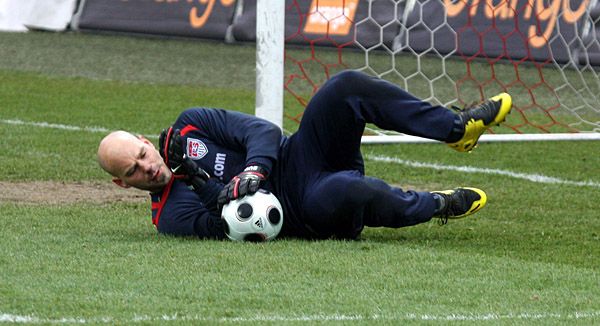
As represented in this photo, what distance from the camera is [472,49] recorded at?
13195 millimetres

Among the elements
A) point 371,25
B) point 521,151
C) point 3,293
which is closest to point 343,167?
point 3,293

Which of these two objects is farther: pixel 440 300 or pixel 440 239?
pixel 440 239

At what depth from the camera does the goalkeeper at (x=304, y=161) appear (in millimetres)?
6258

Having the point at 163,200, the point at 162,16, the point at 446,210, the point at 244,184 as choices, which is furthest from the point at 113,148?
the point at 162,16

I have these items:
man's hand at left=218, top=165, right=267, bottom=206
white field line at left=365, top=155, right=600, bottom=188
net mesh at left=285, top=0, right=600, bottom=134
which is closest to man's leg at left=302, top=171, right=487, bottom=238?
man's hand at left=218, top=165, right=267, bottom=206

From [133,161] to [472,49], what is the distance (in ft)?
24.6

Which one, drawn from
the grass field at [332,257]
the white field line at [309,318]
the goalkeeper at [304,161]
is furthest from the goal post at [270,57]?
the white field line at [309,318]

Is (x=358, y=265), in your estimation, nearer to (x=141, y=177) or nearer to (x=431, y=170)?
(x=141, y=177)

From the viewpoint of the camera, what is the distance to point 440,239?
6715 millimetres

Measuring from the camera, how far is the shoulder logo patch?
21.3 ft

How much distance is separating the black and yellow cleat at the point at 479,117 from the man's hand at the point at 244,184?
921 mm

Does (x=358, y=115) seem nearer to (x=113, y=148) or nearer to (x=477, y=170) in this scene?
(x=113, y=148)

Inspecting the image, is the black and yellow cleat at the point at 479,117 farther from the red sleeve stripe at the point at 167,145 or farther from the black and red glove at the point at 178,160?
the red sleeve stripe at the point at 167,145

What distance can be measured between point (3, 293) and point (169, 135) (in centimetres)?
144
